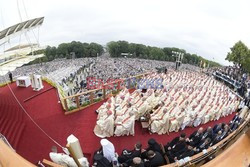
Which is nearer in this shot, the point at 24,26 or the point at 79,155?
the point at 79,155

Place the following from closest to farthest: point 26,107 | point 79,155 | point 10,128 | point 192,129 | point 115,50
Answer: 1. point 79,155
2. point 10,128
3. point 192,129
4. point 26,107
5. point 115,50

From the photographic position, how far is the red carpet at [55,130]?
6262 millimetres

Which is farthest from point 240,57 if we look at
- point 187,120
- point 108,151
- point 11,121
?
point 11,121

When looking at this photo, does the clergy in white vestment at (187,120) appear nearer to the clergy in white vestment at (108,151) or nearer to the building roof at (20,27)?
the clergy in white vestment at (108,151)

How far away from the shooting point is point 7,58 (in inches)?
324

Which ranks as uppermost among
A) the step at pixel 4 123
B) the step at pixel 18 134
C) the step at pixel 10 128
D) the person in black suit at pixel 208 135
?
the person in black suit at pixel 208 135

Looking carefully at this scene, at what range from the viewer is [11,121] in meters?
7.16

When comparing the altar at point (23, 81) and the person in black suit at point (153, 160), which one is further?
the altar at point (23, 81)

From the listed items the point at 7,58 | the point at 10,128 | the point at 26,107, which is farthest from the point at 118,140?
the point at 7,58

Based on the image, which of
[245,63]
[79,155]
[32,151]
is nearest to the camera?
[79,155]

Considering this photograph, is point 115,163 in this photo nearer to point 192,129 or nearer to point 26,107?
point 192,129

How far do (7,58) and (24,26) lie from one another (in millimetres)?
1527

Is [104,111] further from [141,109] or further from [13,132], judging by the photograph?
[13,132]

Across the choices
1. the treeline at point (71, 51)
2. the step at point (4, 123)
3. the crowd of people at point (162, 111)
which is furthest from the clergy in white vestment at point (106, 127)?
the treeline at point (71, 51)
